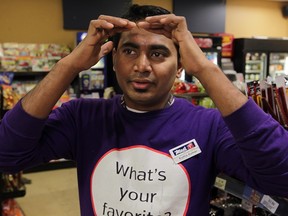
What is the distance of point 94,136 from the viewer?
3.85 ft

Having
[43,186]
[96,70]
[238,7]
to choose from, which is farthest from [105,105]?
[238,7]

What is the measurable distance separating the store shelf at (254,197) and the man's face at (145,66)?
0.64 meters

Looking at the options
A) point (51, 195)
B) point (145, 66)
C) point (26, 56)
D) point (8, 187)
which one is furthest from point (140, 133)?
point (26, 56)

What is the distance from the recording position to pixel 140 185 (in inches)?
42.4

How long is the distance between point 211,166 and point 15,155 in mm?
638

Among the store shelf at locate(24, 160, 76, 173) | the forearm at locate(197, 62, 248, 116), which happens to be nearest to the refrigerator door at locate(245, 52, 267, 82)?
the store shelf at locate(24, 160, 76, 173)

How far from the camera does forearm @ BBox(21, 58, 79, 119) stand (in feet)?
3.42

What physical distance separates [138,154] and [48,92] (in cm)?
35

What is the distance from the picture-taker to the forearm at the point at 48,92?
41.0 inches

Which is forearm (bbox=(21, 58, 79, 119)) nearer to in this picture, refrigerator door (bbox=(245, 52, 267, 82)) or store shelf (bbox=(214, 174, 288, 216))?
store shelf (bbox=(214, 174, 288, 216))

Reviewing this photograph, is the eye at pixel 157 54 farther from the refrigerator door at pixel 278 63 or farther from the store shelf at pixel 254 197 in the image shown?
the refrigerator door at pixel 278 63

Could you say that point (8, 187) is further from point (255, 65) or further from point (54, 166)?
point (255, 65)

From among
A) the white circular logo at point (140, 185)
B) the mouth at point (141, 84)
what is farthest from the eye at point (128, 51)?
the white circular logo at point (140, 185)

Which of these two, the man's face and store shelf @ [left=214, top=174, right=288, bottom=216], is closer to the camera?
the man's face
